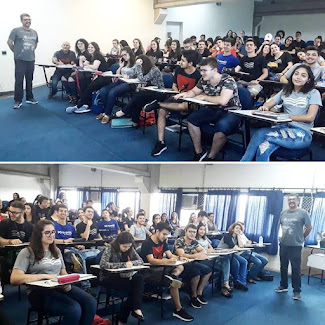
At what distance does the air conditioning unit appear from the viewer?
2.24 metres

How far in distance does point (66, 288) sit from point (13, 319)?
0.30 m

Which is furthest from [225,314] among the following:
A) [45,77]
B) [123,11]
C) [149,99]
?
[123,11]

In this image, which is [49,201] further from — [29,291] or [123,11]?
[123,11]

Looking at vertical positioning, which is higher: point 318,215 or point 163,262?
point 318,215

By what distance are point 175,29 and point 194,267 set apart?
536cm

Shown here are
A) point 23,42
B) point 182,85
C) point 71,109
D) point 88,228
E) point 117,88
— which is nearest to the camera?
point 88,228

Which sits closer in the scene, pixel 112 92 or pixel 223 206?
pixel 223 206

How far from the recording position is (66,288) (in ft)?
6.02

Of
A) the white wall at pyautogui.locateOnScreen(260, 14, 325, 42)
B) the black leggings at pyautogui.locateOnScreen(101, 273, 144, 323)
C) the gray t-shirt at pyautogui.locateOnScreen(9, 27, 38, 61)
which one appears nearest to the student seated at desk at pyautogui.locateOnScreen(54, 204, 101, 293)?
the black leggings at pyautogui.locateOnScreen(101, 273, 144, 323)

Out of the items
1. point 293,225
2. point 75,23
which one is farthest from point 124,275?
point 75,23

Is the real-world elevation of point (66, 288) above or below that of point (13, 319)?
above

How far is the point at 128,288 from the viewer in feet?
6.79

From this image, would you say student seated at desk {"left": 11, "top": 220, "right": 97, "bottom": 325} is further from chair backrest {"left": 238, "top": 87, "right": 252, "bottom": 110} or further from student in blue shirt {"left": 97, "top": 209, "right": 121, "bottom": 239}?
chair backrest {"left": 238, "top": 87, "right": 252, "bottom": 110}

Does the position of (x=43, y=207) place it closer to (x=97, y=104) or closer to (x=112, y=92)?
(x=112, y=92)
